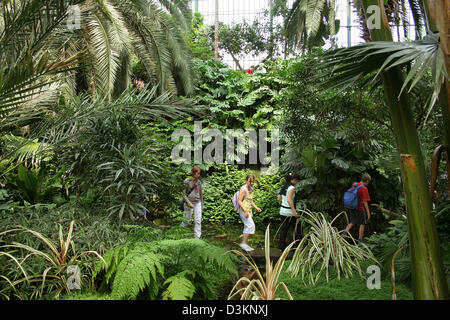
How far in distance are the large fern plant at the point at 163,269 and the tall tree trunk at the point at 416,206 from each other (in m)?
1.46

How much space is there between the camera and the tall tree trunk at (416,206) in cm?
263

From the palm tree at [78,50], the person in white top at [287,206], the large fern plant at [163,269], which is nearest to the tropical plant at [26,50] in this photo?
the palm tree at [78,50]

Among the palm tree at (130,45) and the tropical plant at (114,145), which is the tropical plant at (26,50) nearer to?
the tropical plant at (114,145)

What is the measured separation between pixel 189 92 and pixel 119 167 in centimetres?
615

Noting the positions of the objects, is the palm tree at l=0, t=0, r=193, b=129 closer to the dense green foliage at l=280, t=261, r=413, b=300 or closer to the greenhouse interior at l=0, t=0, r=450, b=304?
the greenhouse interior at l=0, t=0, r=450, b=304

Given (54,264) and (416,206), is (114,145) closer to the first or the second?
(54,264)

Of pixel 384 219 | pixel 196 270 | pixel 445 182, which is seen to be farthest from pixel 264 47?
pixel 196 270

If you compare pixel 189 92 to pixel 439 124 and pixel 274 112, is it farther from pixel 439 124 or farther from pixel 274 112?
pixel 439 124

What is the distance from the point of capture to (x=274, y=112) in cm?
1097

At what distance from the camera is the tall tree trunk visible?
2.63 metres

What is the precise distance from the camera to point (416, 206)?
2729 millimetres

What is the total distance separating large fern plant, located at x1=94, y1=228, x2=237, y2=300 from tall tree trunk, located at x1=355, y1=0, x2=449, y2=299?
1461 millimetres

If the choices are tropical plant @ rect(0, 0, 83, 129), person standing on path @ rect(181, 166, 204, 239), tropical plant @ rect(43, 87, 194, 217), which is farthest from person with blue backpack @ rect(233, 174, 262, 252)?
tropical plant @ rect(0, 0, 83, 129)

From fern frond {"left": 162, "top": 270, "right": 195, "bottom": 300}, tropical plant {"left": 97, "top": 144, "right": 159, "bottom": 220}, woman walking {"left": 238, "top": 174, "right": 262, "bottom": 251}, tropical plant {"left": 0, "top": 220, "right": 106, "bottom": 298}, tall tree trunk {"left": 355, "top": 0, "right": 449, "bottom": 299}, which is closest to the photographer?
tall tree trunk {"left": 355, "top": 0, "right": 449, "bottom": 299}
